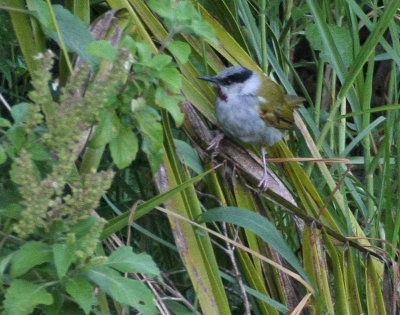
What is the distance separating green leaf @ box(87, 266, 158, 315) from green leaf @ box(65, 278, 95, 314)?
0.05 metres

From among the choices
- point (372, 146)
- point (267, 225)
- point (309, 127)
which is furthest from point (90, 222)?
point (372, 146)

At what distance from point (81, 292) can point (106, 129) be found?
42cm

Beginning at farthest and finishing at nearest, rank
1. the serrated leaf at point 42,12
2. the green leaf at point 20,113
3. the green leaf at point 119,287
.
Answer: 1. the serrated leaf at point 42,12
2. the green leaf at point 20,113
3. the green leaf at point 119,287

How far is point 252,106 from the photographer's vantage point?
142 inches

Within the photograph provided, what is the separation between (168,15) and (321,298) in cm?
107

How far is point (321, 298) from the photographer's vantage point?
2.68 m

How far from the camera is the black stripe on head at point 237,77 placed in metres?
3.12

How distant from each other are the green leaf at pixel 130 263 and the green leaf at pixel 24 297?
18 centimetres

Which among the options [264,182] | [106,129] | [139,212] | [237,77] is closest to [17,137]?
[106,129]

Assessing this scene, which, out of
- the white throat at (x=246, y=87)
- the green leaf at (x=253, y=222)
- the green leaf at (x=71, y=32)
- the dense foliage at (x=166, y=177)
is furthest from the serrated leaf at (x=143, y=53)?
the white throat at (x=246, y=87)

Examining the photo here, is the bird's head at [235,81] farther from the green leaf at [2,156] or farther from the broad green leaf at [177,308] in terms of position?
the green leaf at [2,156]

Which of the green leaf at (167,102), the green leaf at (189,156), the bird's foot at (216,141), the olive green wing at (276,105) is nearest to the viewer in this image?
the green leaf at (167,102)

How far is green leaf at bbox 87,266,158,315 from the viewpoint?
1866 mm

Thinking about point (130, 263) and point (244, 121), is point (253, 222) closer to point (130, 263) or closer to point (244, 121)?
point (130, 263)
